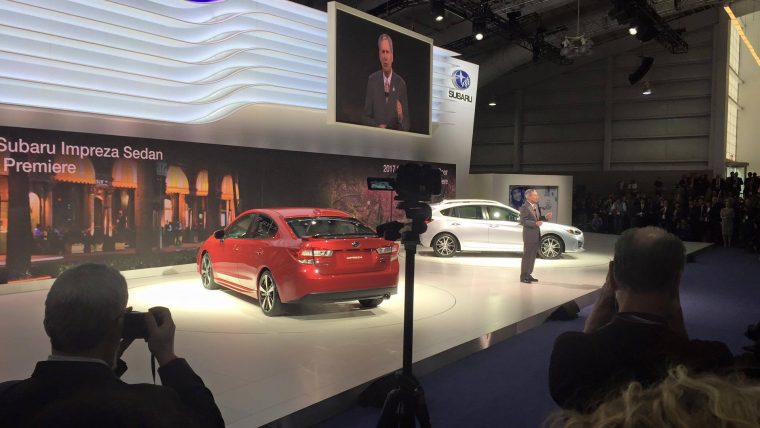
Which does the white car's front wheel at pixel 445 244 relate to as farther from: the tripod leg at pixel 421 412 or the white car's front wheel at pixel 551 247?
the tripod leg at pixel 421 412

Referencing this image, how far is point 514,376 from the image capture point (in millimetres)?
4695

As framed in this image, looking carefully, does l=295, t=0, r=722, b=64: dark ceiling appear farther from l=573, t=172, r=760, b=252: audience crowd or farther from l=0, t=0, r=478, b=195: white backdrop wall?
l=573, t=172, r=760, b=252: audience crowd

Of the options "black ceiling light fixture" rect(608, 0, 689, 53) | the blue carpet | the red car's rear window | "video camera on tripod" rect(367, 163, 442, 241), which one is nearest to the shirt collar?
the blue carpet

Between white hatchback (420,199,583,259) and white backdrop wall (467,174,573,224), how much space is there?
214 inches

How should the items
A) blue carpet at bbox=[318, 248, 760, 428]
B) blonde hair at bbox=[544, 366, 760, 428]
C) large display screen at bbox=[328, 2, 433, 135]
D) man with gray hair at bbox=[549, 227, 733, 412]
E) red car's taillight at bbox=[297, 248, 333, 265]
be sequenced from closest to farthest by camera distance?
blonde hair at bbox=[544, 366, 760, 428], man with gray hair at bbox=[549, 227, 733, 412], blue carpet at bbox=[318, 248, 760, 428], red car's taillight at bbox=[297, 248, 333, 265], large display screen at bbox=[328, 2, 433, 135]

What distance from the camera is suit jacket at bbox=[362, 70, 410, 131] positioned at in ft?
43.2

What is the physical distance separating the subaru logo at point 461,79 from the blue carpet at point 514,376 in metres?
9.51

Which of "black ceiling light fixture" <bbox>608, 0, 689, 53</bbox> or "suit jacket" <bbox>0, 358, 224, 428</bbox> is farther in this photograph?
"black ceiling light fixture" <bbox>608, 0, 689, 53</bbox>

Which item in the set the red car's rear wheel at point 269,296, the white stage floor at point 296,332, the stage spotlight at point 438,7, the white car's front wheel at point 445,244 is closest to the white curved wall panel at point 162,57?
the white stage floor at point 296,332

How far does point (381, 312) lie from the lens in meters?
7.13

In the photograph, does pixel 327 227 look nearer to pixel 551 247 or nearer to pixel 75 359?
pixel 75 359

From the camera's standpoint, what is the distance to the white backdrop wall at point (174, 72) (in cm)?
840

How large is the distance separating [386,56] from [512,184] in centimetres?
727

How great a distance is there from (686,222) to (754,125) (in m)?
9.29
